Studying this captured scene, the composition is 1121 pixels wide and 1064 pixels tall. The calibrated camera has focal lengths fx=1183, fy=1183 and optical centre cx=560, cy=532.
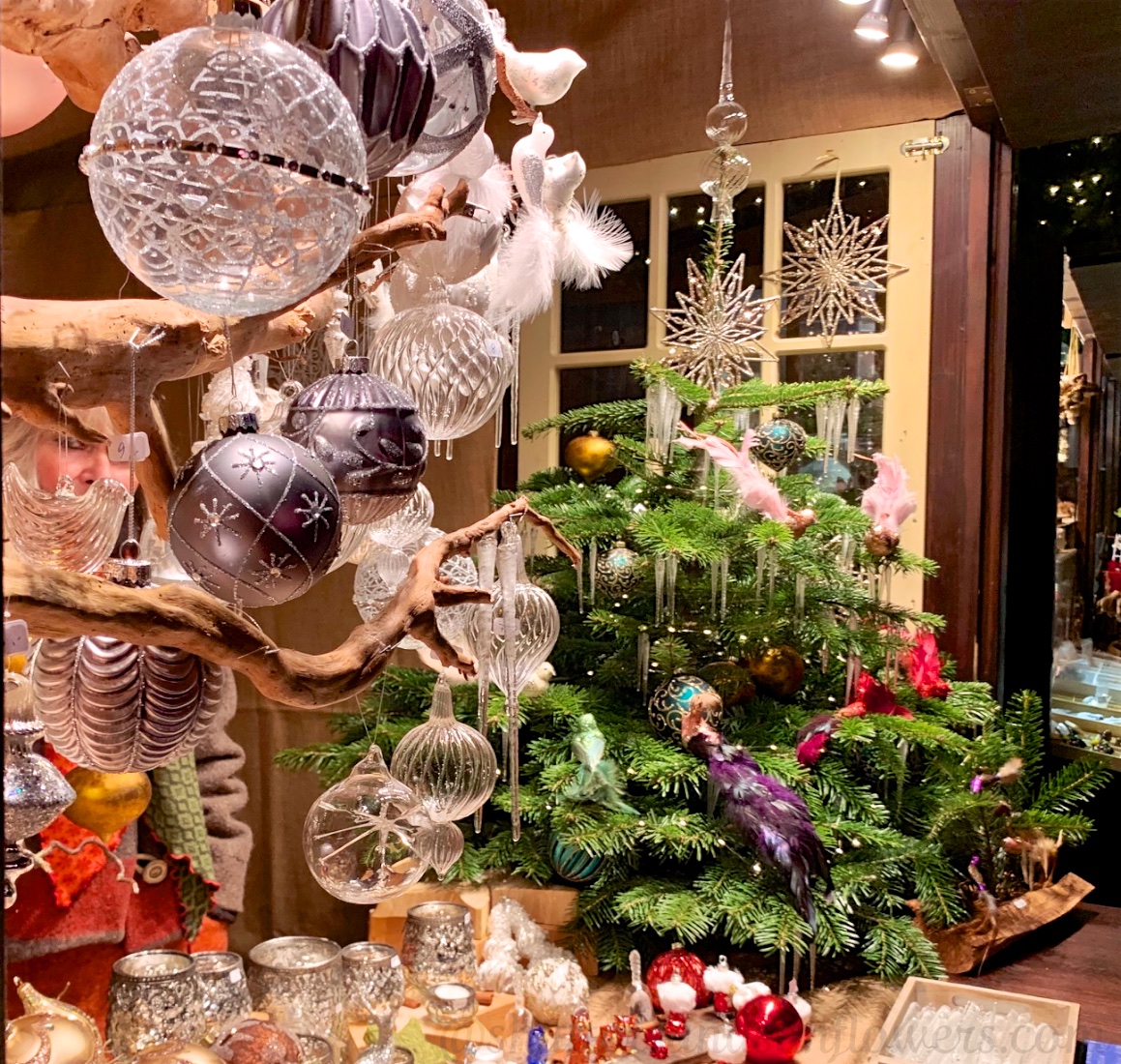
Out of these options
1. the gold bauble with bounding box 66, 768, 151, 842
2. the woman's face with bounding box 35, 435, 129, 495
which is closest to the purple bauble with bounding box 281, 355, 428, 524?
the woman's face with bounding box 35, 435, 129, 495

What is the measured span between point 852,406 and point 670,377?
311 millimetres

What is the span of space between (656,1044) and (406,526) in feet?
1.99

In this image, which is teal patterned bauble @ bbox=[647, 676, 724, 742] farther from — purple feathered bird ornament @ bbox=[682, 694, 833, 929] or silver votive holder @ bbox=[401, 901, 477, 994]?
silver votive holder @ bbox=[401, 901, 477, 994]

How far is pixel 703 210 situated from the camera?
1.95 metres

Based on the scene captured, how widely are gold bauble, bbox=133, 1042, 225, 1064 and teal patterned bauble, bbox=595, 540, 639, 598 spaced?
770 mm

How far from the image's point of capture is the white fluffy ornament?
128 cm

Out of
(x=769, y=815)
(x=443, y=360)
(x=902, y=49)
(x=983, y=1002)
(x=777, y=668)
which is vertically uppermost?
(x=902, y=49)

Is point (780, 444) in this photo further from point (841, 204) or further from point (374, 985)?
point (374, 985)

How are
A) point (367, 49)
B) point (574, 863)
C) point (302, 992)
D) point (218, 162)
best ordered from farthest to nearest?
point (574, 863) < point (302, 992) < point (367, 49) < point (218, 162)

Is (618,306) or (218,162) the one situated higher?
(618,306)

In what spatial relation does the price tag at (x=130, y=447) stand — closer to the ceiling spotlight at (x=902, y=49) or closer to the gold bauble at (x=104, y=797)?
the gold bauble at (x=104, y=797)

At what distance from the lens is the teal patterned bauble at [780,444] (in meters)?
1.57

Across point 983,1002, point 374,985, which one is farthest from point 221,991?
point 983,1002

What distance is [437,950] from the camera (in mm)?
1282
